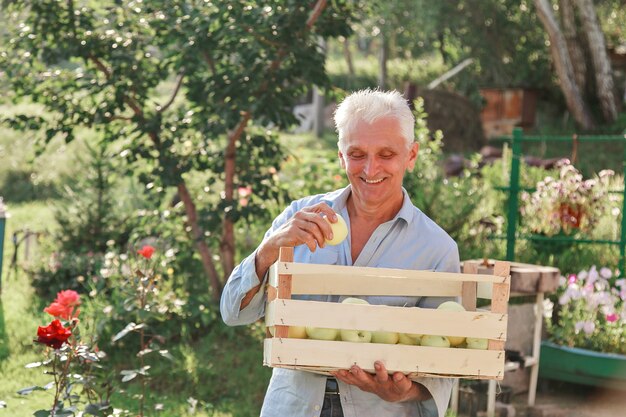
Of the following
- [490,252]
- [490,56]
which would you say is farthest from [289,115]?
[490,56]

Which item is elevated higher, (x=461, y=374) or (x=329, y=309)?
(x=329, y=309)

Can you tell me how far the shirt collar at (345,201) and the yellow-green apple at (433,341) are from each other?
324mm

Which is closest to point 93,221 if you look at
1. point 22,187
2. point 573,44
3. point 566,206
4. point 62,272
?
point 62,272

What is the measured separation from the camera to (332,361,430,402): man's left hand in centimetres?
229

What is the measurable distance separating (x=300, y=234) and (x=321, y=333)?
9.4 inches

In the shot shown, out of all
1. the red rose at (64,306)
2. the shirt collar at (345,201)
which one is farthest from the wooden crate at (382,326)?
the red rose at (64,306)

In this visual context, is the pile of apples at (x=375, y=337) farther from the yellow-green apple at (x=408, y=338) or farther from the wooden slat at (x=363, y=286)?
the wooden slat at (x=363, y=286)

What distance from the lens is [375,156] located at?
96.7 inches

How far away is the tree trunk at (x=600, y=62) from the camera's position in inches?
589

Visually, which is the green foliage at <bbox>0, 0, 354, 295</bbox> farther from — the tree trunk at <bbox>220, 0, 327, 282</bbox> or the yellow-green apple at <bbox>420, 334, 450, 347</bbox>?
the yellow-green apple at <bbox>420, 334, 450, 347</bbox>

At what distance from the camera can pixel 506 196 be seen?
7.82 meters

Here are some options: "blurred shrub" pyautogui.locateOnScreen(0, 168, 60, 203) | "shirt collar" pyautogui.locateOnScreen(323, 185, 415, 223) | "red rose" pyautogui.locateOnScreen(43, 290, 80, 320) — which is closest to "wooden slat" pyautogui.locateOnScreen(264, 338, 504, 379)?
"shirt collar" pyautogui.locateOnScreen(323, 185, 415, 223)

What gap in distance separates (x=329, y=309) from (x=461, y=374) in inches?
14.1

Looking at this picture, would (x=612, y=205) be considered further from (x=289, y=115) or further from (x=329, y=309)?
(x=329, y=309)
